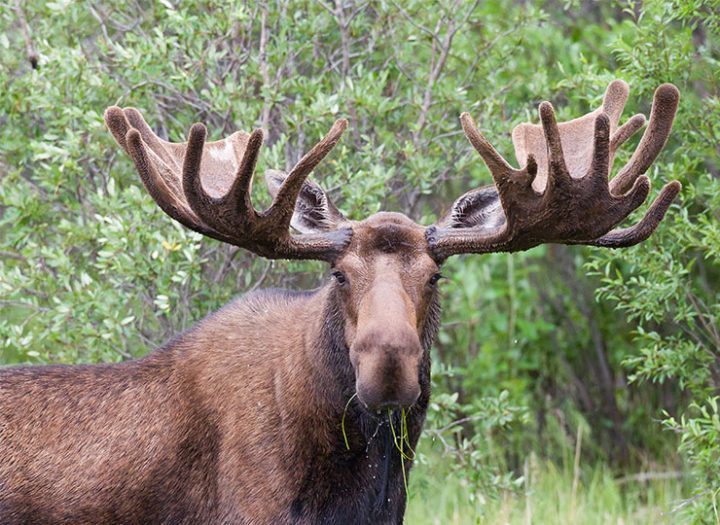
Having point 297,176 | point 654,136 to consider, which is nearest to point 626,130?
point 654,136

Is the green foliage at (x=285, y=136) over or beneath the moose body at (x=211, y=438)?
over

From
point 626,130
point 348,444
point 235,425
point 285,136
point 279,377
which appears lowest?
point 348,444

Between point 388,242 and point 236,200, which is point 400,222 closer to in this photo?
point 388,242

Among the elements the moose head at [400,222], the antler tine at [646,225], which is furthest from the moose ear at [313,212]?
the antler tine at [646,225]

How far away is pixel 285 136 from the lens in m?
7.23

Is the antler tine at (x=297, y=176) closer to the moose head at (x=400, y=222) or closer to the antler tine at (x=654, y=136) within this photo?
the moose head at (x=400, y=222)

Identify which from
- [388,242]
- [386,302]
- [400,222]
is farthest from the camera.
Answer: [400,222]

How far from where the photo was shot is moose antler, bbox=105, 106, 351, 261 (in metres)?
5.13

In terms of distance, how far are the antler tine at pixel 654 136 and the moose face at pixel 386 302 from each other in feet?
2.98

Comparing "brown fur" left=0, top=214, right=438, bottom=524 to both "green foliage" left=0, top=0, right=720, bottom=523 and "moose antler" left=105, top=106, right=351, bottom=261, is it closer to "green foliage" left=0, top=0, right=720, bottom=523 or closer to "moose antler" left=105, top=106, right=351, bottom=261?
"moose antler" left=105, top=106, right=351, bottom=261

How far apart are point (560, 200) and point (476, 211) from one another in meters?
0.50

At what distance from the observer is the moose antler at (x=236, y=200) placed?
5.13m

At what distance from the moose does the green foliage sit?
1335 millimetres

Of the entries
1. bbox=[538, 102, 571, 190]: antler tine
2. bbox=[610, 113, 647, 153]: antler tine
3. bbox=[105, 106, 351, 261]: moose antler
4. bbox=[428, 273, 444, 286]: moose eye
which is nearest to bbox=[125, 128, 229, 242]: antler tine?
bbox=[105, 106, 351, 261]: moose antler
